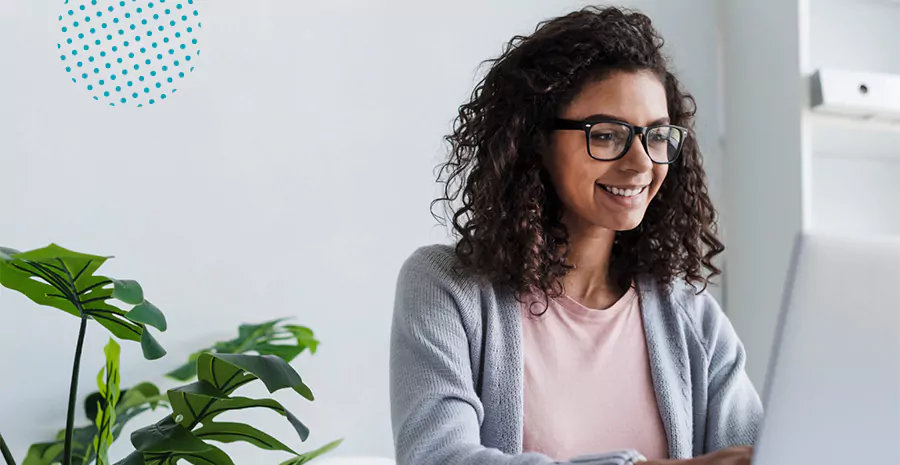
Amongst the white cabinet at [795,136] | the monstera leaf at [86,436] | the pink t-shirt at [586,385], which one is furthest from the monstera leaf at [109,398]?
the white cabinet at [795,136]

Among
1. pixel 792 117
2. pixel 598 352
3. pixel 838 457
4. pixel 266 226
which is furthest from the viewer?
pixel 792 117

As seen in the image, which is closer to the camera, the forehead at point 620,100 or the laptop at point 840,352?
the laptop at point 840,352

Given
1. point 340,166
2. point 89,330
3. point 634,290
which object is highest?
point 340,166

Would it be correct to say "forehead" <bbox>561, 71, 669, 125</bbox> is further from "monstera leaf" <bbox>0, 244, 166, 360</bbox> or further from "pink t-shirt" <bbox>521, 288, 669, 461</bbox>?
"monstera leaf" <bbox>0, 244, 166, 360</bbox>

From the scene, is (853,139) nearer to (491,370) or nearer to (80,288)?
(491,370)

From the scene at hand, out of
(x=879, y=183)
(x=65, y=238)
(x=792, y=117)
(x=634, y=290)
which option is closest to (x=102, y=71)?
(x=65, y=238)

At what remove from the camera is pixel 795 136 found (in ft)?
6.82

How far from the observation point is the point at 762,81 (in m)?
2.22

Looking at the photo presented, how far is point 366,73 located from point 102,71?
22.4 inches

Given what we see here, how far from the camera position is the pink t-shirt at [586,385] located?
1.17 metres

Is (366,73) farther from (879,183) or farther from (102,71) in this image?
(879,183)

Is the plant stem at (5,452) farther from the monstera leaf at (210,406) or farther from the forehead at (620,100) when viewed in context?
the forehead at (620,100)

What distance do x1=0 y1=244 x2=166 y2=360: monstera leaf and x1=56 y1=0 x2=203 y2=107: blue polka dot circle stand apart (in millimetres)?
747

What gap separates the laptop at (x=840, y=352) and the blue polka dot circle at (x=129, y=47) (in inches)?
60.4
